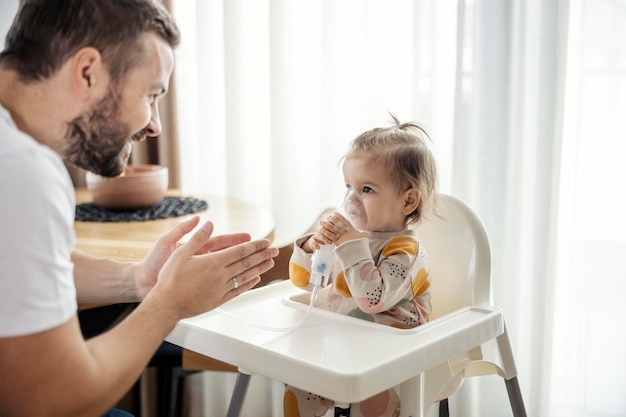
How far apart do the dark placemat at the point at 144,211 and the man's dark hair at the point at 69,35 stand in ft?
3.35

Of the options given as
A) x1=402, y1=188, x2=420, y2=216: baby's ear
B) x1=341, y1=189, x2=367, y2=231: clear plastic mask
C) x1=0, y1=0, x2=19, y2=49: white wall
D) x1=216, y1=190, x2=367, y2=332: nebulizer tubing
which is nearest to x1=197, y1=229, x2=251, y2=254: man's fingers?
x1=216, y1=190, x2=367, y2=332: nebulizer tubing

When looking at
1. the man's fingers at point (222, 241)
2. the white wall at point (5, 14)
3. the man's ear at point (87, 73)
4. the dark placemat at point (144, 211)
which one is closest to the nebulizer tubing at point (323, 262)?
the man's fingers at point (222, 241)

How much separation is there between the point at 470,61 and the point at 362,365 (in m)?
1.17

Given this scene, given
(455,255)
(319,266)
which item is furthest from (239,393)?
(455,255)

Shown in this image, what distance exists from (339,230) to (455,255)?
336 mm

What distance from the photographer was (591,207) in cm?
189

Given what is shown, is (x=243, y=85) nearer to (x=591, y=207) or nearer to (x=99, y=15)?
(x=591, y=207)

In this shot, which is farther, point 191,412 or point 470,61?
point 191,412

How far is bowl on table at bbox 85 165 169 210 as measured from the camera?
7.23 ft

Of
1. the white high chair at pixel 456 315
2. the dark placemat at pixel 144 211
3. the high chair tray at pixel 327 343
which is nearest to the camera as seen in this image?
the high chair tray at pixel 327 343

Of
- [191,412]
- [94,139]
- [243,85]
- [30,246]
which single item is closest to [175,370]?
[191,412]

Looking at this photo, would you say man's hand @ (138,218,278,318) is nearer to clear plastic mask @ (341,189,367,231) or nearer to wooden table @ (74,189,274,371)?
clear plastic mask @ (341,189,367,231)

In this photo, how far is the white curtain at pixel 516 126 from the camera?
1857 mm

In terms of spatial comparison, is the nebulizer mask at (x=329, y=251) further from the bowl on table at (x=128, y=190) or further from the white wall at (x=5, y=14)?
the white wall at (x=5, y=14)
